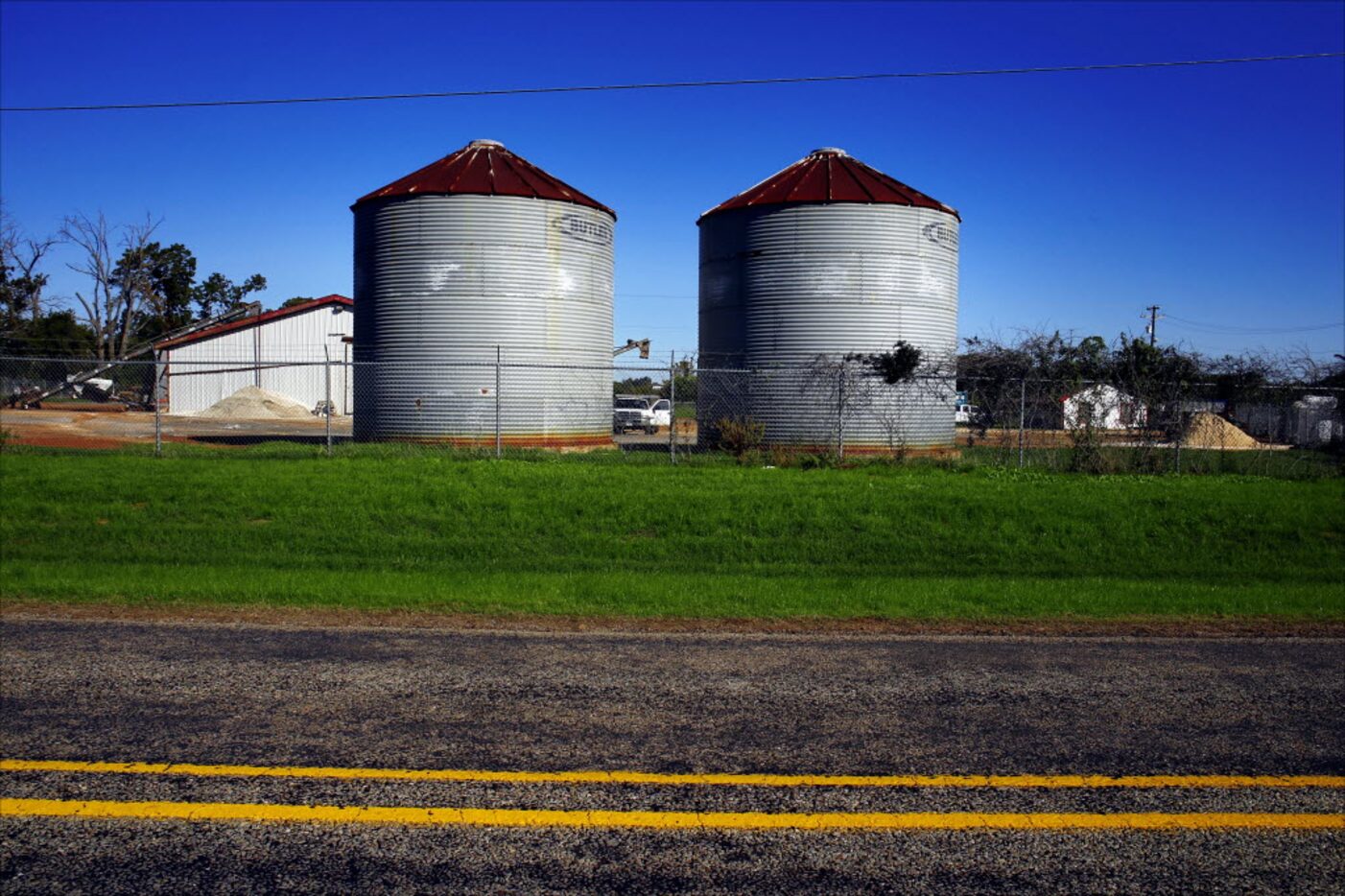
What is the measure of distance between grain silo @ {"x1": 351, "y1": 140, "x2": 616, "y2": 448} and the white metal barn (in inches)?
1026

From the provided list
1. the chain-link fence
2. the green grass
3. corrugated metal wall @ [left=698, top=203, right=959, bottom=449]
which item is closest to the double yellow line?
the green grass

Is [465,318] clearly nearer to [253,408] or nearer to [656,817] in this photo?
[656,817]

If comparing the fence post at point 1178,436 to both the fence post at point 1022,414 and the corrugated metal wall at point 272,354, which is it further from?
the corrugated metal wall at point 272,354

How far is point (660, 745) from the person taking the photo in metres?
5.20

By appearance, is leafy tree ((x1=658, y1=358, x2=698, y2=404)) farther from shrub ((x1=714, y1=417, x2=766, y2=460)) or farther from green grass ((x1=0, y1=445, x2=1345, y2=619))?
green grass ((x1=0, y1=445, x2=1345, y2=619))

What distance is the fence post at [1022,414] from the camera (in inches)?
723

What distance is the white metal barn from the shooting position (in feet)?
159

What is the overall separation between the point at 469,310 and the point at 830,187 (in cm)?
845

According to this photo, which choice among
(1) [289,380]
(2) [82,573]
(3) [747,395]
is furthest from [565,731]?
(1) [289,380]

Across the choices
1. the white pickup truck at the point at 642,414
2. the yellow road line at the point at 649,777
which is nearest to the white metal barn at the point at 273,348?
the white pickup truck at the point at 642,414

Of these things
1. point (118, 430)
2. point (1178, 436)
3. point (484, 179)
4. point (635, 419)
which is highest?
point (484, 179)

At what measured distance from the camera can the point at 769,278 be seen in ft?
76.2

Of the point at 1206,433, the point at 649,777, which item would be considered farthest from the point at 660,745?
the point at 1206,433

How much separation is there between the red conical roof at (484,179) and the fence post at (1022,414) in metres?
10.7
